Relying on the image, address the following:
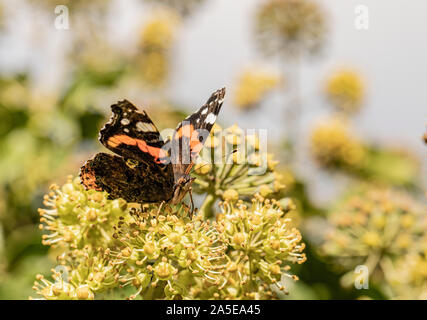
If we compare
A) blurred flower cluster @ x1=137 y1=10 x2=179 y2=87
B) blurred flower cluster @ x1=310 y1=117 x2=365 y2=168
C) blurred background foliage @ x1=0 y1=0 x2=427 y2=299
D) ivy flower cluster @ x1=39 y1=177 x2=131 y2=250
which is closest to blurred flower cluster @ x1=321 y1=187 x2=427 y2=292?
blurred background foliage @ x1=0 y1=0 x2=427 y2=299

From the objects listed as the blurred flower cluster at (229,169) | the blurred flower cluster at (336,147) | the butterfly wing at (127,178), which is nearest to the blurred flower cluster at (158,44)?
the blurred flower cluster at (336,147)

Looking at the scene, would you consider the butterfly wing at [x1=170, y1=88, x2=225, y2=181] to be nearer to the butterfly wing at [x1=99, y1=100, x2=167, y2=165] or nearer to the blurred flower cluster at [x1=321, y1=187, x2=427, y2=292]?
the butterfly wing at [x1=99, y1=100, x2=167, y2=165]

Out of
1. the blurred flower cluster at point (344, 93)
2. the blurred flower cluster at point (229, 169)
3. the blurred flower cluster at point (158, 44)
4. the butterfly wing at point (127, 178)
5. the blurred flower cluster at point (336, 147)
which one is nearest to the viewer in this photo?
the butterfly wing at point (127, 178)

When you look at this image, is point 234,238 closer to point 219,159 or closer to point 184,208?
point 184,208

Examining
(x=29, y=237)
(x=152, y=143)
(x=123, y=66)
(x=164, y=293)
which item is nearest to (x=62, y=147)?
(x=29, y=237)

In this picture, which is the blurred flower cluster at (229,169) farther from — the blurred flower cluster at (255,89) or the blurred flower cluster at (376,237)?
the blurred flower cluster at (255,89)
